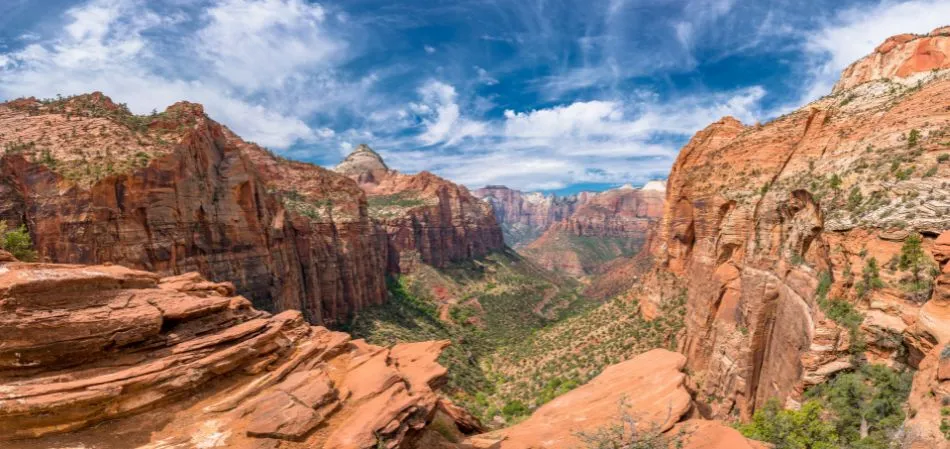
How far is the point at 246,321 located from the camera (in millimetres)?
14656

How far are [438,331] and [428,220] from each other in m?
49.9

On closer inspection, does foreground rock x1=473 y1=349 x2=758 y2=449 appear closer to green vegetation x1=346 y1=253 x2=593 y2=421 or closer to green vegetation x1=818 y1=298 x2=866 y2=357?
green vegetation x1=818 y1=298 x2=866 y2=357

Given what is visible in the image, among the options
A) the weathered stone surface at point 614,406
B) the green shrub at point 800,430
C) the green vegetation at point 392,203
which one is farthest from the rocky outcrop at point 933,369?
the green vegetation at point 392,203

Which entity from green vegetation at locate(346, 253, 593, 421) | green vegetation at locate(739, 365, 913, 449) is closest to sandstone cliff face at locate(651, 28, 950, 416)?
green vegetation at locate(739, 365, 913, 449)

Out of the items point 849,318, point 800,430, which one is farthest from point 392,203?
point 800,430

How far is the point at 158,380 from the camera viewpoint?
Answer: 34.6 ft

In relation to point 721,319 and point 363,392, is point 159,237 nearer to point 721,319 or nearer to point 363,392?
point 363,392

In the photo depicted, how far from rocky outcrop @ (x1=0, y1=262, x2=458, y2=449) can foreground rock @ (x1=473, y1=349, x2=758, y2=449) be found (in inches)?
189

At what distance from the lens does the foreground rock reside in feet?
40.1

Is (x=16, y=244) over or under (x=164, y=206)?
under

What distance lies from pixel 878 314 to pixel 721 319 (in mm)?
13910

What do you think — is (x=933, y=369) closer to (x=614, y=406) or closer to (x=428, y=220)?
(x=614, y=406)

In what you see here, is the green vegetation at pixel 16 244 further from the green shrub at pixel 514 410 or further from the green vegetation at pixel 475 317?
the green shrub at pixel 514 410

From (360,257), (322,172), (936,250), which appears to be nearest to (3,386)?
(936,250)
